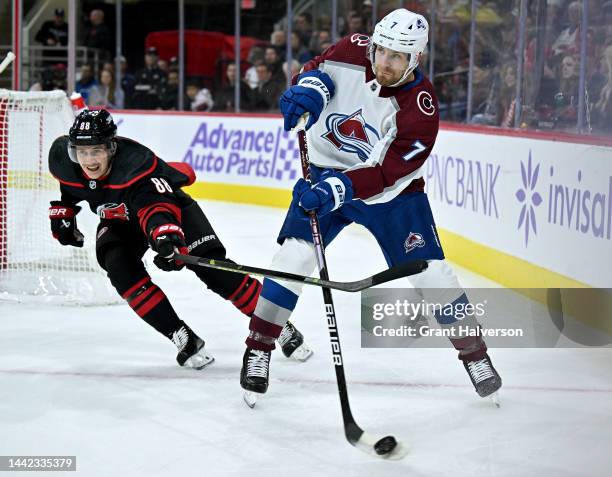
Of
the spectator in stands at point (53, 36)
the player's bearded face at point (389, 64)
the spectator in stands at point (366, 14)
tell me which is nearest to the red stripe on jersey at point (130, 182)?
the player's bearded face at point (389, 64)

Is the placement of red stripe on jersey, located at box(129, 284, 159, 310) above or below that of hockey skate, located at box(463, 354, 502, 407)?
above

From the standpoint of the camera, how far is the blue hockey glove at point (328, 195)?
269cm

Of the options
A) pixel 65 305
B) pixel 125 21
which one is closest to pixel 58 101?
pixel 65 305

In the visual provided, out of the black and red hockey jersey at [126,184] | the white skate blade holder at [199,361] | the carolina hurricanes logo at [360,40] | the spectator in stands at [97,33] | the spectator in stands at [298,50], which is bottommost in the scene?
the white skate blade holder at [199,361]

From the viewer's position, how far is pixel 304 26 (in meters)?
8.80

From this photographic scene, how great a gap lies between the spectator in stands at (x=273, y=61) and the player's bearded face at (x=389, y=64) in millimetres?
6073

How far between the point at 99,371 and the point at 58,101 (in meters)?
1.71

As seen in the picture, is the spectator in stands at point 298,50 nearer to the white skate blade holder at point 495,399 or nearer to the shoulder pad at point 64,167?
the shoulder pad at point 64,167

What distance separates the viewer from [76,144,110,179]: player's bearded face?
319 centimetres

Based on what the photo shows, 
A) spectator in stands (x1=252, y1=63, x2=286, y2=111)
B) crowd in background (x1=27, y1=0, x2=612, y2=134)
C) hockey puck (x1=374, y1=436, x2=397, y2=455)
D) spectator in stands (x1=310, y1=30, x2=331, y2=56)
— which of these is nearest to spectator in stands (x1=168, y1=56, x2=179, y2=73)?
crowd in background (x1=27, y1=0, x2=612, y2=134)

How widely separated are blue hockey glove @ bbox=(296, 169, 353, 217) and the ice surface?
1.94ft

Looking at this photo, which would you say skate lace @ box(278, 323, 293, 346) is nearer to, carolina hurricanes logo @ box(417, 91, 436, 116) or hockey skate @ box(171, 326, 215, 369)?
hockey skate @ box(171, 326, 215, 369)

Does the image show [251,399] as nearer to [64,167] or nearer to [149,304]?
[149,304]

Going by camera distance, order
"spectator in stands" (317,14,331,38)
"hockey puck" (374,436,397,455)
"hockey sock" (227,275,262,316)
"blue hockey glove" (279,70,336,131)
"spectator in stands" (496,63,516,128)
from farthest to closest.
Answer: "spectator in stands" (317,14,331,38)
"spectator in stands" (496,63,516,128)
"hockey sock" (227,275,262,316)
"blue hockey glove" (279,70,336,131)
"hockey puck" (374,436,397,455)
